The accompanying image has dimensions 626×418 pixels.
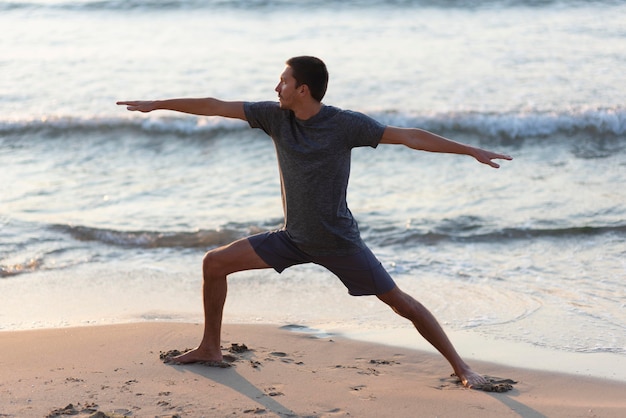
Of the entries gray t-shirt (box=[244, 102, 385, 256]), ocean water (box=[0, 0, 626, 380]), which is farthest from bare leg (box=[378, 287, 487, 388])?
ocean water (box=[0, 0, 626, 380])

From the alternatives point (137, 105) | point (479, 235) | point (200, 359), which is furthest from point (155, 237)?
point (137, 105)

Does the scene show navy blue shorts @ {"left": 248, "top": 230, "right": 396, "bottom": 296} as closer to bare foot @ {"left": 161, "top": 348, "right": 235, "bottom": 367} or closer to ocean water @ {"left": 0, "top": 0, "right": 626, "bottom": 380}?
bare foot @ {"left": 161, "top": 348, "right": 235, "bottom": 367}

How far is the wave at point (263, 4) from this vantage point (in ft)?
63.3

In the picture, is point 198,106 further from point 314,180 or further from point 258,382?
point 258,382

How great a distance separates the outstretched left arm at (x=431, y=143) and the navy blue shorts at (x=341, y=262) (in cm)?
60

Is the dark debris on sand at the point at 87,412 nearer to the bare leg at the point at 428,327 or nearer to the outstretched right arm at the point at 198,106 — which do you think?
the bare leg at the point at 428,327

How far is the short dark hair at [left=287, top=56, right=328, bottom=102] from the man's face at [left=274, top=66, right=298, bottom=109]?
2 cm

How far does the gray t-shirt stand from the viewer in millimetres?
4105

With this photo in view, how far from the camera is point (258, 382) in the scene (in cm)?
434

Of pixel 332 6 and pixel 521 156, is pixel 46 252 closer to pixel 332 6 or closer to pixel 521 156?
pixel 521 156

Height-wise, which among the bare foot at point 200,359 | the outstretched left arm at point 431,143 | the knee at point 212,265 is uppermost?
the outstretched left arm at point 431,143

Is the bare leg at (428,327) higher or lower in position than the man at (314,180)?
lower

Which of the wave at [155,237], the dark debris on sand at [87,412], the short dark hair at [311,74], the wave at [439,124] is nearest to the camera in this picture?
the dark debris on sand at [87,412]

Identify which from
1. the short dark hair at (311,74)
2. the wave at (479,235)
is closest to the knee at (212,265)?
the short dark hair at (311,74)
